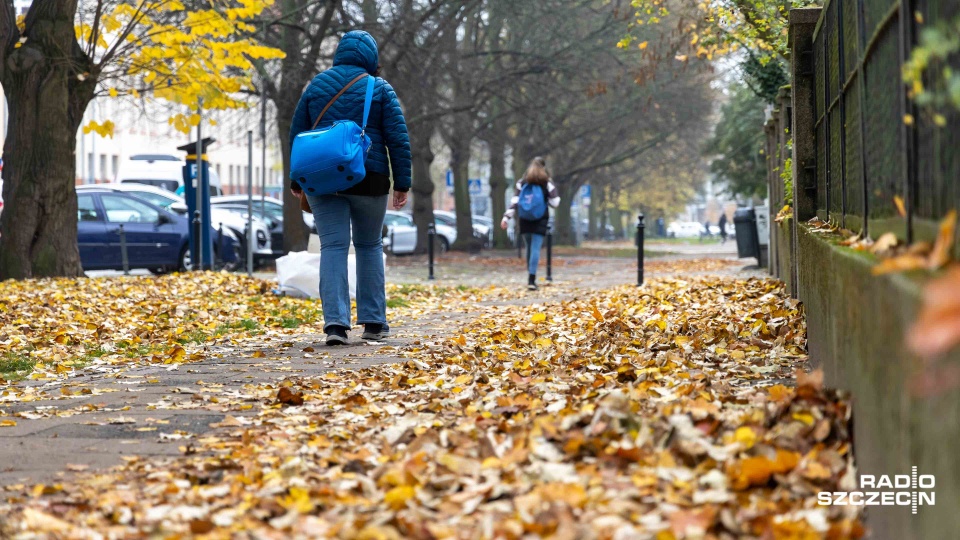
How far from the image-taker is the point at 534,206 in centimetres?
1756

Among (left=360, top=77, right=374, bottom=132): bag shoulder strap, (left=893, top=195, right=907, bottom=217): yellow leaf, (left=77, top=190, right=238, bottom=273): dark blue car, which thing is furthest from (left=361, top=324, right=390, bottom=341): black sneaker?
(left=77, top=190, right=238, bottom=273): dark blue car

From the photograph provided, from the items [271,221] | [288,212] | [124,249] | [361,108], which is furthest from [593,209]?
[361,108]

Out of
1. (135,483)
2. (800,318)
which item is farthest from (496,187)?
(135,483)

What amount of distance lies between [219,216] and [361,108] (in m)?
16.3

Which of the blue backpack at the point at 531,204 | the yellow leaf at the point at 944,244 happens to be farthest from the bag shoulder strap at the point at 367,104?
the blue backpack at the point at 531,204

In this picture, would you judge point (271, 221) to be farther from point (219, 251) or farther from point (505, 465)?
point (505, 465)

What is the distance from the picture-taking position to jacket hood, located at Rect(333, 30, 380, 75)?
869 cm

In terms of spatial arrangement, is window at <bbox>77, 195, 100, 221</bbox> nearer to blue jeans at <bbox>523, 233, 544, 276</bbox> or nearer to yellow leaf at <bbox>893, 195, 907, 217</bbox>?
blue jeans at <bbox>523, 233, 544, 276</bbox>

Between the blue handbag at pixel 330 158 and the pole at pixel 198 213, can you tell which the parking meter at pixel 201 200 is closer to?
the pole at pixel 198 213

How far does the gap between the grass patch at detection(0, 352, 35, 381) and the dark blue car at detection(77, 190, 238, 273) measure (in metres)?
12.7

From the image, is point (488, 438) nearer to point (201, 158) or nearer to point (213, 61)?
point (213, 61)

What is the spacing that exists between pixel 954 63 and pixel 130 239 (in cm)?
1933

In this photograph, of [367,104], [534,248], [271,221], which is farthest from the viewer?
[271,221]

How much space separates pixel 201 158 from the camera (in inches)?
720
